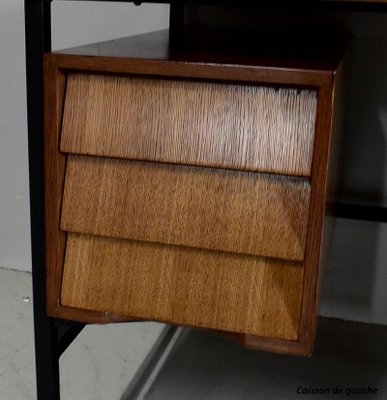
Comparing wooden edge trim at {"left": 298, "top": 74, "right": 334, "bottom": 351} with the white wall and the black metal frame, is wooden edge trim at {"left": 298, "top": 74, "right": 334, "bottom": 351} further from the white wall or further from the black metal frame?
the white wall

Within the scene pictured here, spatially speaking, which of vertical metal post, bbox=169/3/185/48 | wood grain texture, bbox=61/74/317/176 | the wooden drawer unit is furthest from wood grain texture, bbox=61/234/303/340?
vertical metal post, bbox=169/3/185/48

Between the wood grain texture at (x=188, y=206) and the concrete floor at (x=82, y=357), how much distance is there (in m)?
0.44

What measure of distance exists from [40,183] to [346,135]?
682 millimetres

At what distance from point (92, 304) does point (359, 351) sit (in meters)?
0.66

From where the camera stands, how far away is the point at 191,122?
2.36 feet

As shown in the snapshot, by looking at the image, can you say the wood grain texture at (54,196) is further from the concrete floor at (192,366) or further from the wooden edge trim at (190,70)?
the concrete floor at (192,366)

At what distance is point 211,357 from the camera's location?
1234 mm

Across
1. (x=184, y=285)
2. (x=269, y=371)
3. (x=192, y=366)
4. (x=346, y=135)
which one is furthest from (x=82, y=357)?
(x=346, y=135)

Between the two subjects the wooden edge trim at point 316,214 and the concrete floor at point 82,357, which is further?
the concrete floor at point 82,357

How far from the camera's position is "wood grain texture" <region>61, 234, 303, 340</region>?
0.74 m

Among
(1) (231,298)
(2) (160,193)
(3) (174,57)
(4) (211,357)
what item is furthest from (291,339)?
(4) (211,357)

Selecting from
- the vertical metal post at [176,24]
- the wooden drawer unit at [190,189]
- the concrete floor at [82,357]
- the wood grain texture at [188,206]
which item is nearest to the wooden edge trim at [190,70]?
the wooden drawer unit at [190,189]

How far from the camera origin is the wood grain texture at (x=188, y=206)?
0.71 m

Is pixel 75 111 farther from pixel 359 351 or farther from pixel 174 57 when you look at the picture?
pixel 359 351
